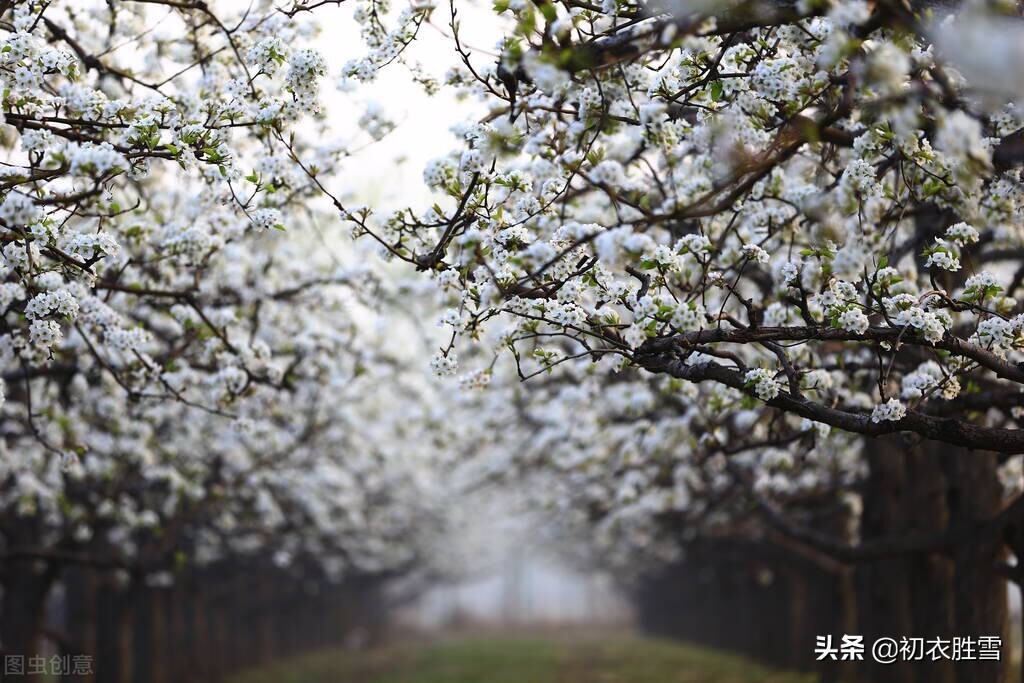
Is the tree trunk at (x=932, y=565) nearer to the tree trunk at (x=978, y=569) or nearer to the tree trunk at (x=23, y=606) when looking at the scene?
the tree trunk at (x=978, y=569)

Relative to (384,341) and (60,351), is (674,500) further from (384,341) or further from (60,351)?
(60,351)

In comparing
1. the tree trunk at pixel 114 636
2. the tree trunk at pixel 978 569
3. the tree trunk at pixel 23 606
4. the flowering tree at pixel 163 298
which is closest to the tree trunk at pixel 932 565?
the tree trunk at pixel 978 569

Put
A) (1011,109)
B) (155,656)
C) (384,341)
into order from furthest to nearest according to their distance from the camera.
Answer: (155,656)
(384,341)
(1011,109)

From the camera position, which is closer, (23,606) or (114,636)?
(23,606)

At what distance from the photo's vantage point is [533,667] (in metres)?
27.9

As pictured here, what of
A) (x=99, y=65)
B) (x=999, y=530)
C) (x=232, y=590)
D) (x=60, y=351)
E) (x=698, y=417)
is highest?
(x=99, y=65)

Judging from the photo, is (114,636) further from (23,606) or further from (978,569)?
(978,569)

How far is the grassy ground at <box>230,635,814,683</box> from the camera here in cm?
2216

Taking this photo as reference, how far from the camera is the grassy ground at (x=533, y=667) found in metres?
22.2

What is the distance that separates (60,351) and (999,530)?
9.65 m

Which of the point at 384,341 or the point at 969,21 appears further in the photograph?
the point at 384,341

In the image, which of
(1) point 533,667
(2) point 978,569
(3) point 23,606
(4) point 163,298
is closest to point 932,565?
(2) point 978,569

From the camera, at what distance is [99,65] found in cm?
742

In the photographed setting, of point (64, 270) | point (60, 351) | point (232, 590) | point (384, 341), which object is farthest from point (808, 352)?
point (232, 590)
